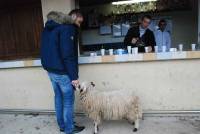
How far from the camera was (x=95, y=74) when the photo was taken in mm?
5625

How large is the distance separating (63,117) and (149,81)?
5.34 ft

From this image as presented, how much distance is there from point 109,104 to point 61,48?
117 cm

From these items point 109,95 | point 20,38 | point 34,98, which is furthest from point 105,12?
point 109,95

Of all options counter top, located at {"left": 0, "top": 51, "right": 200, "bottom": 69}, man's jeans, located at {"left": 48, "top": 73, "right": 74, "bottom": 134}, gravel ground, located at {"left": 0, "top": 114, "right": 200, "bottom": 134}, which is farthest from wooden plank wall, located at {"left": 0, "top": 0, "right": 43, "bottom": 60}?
man's jeans, located at {"left": 48, "top": 73, "right": 74, "bottom": 134}

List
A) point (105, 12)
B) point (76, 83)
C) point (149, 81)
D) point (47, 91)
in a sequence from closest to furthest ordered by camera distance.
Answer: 1. point (76, 83)
2. point (149, 81)
3. point (47, 91)
4. point (105, 12)

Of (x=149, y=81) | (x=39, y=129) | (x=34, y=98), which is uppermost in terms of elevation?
(x=149, y=81)

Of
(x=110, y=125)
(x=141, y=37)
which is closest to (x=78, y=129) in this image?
(x=110, y=125)

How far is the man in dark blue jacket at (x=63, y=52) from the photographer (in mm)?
4574

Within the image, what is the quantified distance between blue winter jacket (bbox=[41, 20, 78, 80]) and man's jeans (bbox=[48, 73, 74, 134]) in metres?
0.13

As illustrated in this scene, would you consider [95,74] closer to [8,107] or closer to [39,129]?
[39,129]

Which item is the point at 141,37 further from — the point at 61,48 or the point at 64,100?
the point at 64,100

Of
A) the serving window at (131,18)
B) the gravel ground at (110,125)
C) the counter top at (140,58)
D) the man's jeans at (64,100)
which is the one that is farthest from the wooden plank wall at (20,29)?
the serving window at (131,18)

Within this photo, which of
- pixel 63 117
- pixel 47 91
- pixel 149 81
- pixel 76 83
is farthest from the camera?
pixel 47 91

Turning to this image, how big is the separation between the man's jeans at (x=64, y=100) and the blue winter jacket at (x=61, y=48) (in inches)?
5.3
